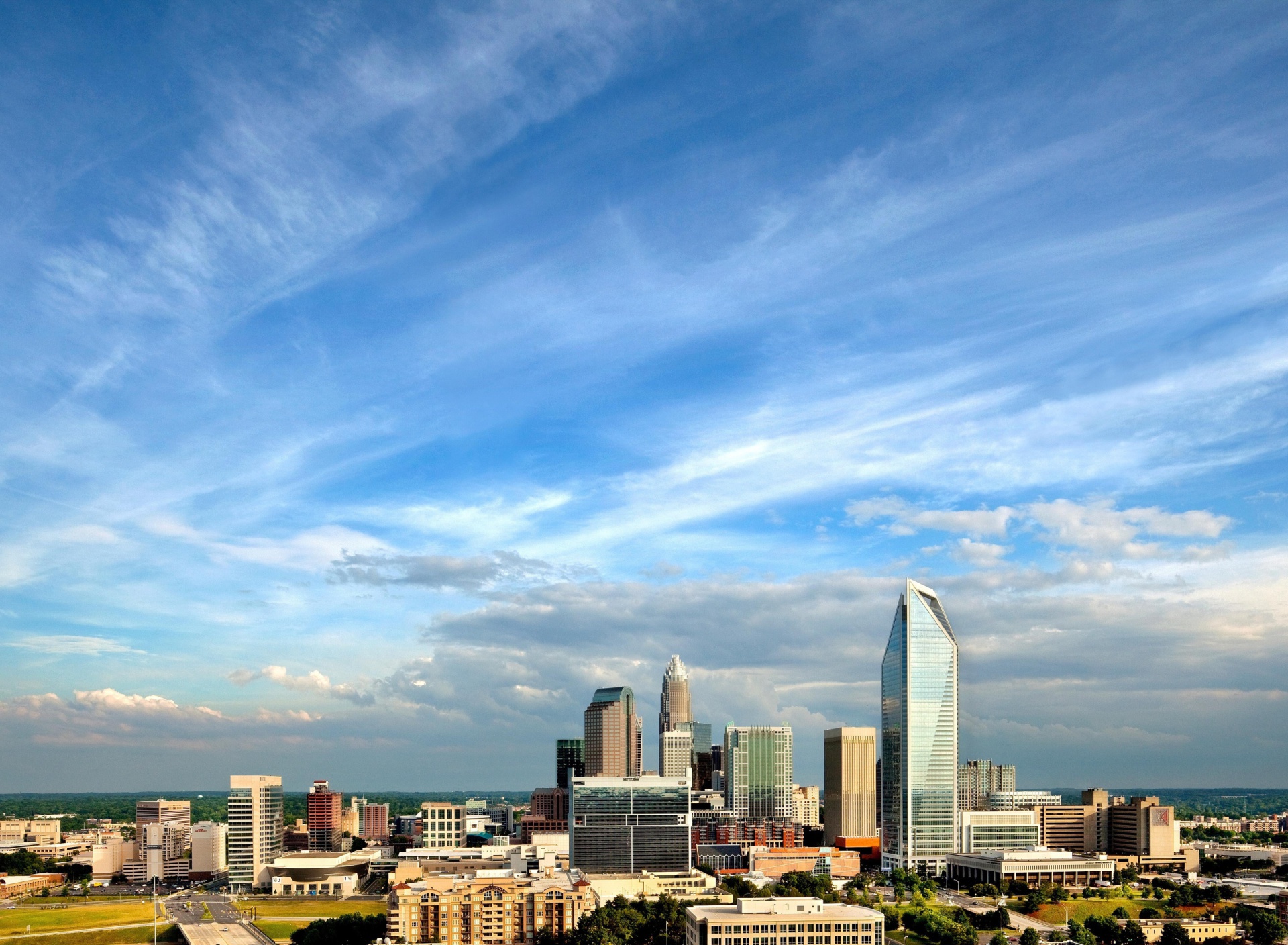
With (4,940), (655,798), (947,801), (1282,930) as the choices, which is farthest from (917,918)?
(4,940)

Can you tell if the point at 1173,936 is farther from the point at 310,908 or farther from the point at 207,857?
the point at 207,857

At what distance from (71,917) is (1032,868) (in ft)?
394

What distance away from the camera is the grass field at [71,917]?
129625mm

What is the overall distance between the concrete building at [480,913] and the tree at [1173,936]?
180 ft

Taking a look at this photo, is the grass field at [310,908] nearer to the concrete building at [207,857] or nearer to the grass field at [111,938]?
the grass field at [111,938]

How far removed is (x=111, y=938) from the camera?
124375mm

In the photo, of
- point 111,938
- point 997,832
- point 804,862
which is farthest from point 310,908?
point 997,832

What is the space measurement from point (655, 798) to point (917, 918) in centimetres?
4903

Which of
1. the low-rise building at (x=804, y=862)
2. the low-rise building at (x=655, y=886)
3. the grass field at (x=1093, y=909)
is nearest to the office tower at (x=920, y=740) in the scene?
the low-rise building at (x=804, y=862)

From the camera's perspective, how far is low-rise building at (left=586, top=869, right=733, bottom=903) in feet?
472

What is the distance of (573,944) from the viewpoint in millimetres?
109312

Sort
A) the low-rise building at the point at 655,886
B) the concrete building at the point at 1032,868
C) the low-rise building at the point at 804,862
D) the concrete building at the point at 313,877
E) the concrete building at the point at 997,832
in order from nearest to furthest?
the low-rise building at the point at 655,886 < the concrete building at the point at 313,877 < the concrete building at the point at 1032,868 < the low-rise building at the point at 804,862 < the concrete building at the point at 997,832

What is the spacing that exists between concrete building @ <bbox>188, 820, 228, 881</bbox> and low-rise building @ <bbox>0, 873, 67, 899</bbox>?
1842 centimetres

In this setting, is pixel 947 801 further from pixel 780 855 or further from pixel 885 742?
pixel 780 855
